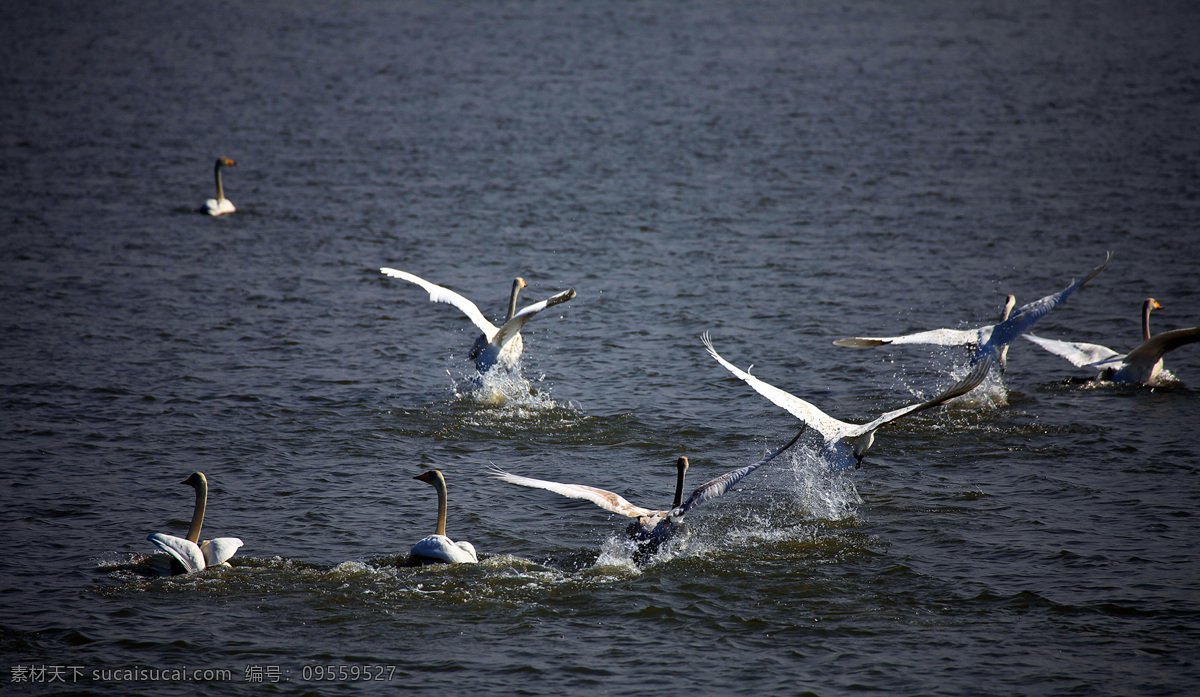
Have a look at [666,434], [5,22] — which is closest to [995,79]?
[666,434]

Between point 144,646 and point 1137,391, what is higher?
point 1137,391

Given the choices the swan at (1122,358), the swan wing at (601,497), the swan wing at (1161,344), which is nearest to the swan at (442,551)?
the swan wing at (601,497)

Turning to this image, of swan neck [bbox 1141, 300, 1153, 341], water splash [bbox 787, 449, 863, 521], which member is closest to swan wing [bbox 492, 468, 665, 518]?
water splash [bbox 787, 449, 863, 521]

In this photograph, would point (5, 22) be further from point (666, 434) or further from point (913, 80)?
point (666, 434)

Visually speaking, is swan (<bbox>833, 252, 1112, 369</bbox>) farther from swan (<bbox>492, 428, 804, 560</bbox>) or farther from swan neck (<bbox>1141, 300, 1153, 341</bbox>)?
swan (<bbox>492, 428, 804, 560</bbox>)

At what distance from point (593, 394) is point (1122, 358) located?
6.69 m

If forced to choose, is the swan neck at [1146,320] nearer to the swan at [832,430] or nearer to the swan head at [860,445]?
the swan at [832,430]

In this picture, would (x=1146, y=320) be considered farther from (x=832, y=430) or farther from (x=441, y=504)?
(x=441, y=504)

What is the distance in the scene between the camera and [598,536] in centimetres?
966

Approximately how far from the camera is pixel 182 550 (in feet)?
27.7

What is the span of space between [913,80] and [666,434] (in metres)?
29.4

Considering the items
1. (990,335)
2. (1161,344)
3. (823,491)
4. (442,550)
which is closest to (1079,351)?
(1161,344)

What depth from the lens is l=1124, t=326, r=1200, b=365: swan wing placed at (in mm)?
12180

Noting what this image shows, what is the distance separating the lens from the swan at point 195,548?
27.5ft
